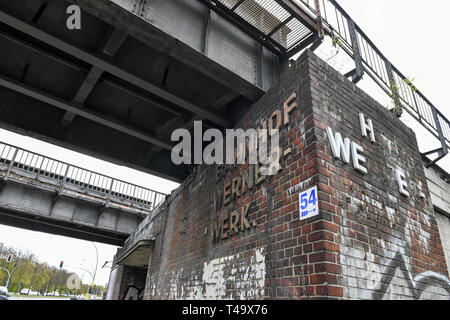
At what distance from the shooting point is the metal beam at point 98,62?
4.34 meters

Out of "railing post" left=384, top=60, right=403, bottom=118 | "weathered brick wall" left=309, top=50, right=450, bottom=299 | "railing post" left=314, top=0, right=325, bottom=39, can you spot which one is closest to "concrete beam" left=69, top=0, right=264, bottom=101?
"railing post" left=314, top=0, right=325, bottom=39

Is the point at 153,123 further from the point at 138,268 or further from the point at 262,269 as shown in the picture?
the point at 138,268

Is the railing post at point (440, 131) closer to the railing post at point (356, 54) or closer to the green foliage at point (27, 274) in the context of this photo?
the railing post at point (356, 54)

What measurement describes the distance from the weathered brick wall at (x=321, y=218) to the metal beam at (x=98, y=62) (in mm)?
1041

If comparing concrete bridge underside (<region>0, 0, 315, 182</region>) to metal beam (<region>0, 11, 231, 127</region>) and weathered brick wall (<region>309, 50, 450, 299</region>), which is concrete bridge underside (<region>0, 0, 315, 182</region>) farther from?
weathered brick wall (<region>309, 50, 450, 299</region>)

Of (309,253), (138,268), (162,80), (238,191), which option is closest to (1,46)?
(162,80)

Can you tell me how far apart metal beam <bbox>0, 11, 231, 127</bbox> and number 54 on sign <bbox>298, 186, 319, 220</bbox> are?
10.6 feet

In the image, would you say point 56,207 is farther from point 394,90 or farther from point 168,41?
point 394,90

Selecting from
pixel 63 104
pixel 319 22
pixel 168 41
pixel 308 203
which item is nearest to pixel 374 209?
pixel 308 203

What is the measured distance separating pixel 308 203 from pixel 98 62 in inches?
171

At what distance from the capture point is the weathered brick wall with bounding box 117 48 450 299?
3006mm

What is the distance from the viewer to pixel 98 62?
16.5ft

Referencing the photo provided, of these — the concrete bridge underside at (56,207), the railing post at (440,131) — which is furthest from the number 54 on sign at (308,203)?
the concrete bridge underside at (56,207)

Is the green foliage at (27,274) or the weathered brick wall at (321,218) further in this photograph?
the green foliage at (27,274)
